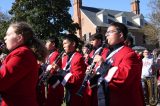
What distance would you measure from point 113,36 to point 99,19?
54368 mm

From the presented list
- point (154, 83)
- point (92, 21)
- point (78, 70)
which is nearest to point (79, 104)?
point (78, 70)

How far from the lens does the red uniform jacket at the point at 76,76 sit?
6938 millimetres

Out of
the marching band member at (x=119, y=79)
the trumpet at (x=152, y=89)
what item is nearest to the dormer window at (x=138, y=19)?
the trumpet at (x=152, y=89)

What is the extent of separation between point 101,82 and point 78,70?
180cm

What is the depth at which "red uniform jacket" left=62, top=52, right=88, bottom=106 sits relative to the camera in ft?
22.8

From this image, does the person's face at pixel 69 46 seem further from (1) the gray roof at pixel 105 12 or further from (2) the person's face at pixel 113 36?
(1) the gray roof at pixel 105 12

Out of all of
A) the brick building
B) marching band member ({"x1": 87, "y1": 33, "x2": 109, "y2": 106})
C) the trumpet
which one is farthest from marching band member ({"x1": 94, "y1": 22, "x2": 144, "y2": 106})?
the brick building

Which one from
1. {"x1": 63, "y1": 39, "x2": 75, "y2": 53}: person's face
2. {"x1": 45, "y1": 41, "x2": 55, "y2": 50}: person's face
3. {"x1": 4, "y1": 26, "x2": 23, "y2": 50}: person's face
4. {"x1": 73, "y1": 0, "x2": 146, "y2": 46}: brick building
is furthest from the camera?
{"x1": 73, "y1": 0, "x2": 146, "y2": 46}: brick building

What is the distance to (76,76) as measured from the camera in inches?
274

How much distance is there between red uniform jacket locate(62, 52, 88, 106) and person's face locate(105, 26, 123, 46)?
152cm

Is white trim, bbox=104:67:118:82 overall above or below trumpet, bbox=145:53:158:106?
above

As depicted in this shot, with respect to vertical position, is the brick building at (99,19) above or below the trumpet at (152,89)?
above

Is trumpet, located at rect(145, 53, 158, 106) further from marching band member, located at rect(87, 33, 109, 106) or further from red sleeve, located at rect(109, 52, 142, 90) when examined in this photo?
red sleeve, located at rect(109, 52, 142, 90)

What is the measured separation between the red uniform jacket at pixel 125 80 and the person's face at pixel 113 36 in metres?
0.17
